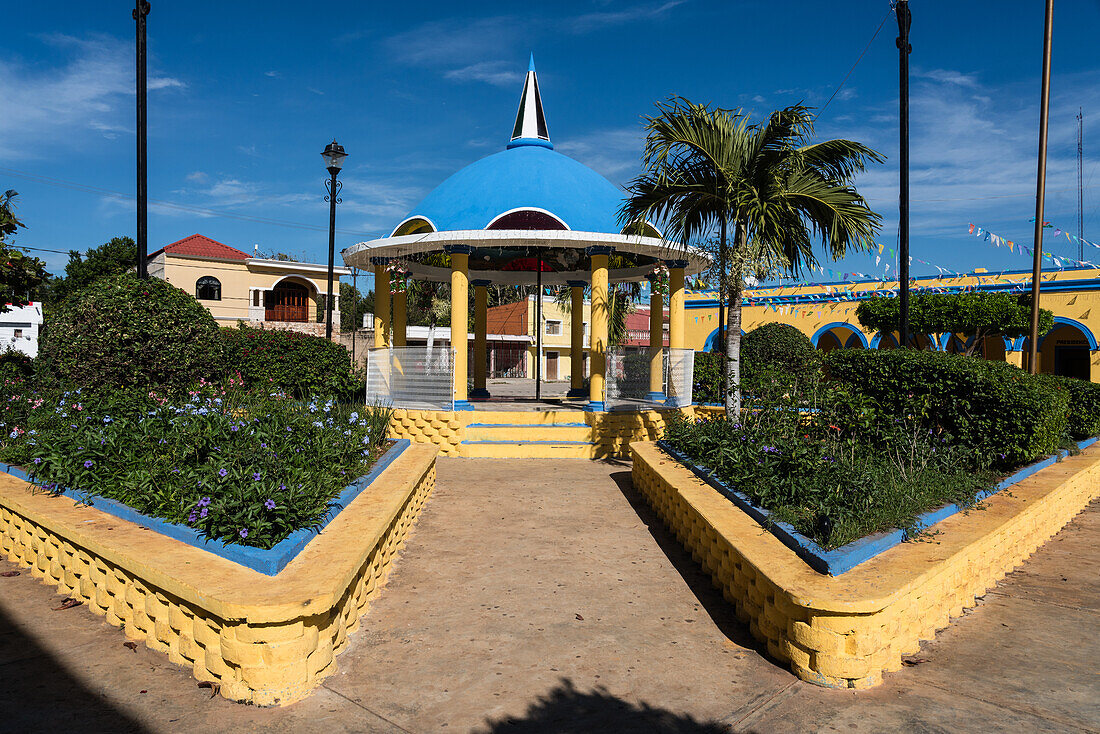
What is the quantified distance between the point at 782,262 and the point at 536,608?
21.9 ft

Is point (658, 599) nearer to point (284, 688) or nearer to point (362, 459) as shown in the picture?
point (284, 688)

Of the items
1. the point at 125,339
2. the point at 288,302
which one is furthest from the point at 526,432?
the point at 288,302

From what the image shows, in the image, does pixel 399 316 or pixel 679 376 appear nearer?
pixel 679 376

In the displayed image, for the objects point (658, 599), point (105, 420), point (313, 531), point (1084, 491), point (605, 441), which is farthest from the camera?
point (605, 441)

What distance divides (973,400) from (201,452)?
8280 mm

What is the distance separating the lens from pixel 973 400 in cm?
828

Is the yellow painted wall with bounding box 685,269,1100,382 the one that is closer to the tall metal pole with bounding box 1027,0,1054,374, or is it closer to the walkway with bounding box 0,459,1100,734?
the tall metal pole with bounding box 1027,0,1054,374

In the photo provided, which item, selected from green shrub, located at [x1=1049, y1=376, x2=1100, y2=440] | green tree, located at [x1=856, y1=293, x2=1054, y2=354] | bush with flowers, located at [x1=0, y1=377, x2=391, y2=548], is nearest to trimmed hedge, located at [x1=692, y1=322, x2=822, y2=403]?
green shrub, located at [x1=1049, y1=376, x2=1100, y2=440]

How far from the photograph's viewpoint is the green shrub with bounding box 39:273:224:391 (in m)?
8.68

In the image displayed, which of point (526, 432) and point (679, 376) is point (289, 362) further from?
point (679, 376)

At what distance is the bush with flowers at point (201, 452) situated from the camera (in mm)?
5062

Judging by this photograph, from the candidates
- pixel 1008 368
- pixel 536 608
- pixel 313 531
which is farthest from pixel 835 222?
pixel 313 531

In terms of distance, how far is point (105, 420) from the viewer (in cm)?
736

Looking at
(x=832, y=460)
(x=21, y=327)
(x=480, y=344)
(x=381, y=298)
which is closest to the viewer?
(x=832, y=460)
